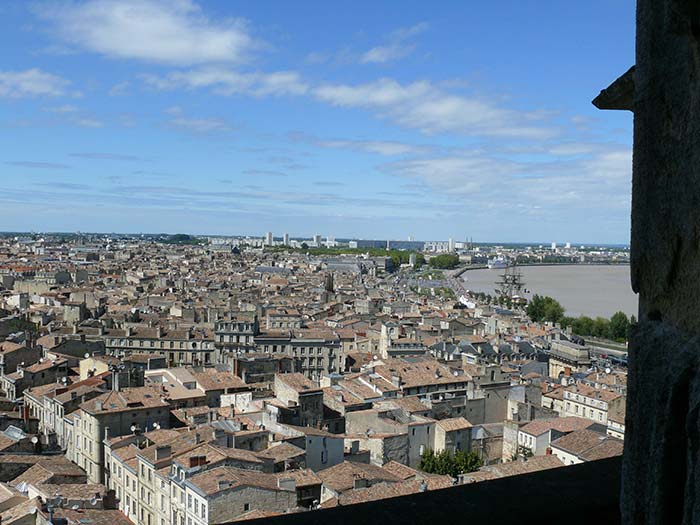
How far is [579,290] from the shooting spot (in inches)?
3979

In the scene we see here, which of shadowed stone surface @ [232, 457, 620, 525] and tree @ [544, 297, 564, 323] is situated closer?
shadowed stone surface @ [232, 457, 620, 525]

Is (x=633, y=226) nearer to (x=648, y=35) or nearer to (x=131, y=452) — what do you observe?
Result: (x=648, y=35)

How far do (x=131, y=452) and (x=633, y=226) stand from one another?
60.1 feet

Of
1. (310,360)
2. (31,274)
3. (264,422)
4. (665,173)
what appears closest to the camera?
(665,173)

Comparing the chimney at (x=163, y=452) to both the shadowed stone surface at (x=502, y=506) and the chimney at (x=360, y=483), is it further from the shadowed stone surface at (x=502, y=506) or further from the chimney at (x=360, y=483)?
the shadowed stone surface at (x=502, y=506)

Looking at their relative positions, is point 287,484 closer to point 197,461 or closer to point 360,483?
point 360,483

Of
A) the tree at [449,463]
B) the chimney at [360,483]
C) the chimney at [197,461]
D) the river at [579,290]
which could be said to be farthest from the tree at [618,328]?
the chimney at [197,461]

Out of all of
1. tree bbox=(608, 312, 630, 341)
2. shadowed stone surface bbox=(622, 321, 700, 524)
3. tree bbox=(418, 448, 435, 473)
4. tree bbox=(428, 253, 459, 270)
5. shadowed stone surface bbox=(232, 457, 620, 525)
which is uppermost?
shadowed stone surface bbox=(622, 321, 700, 524)

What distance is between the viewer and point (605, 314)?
68.2m

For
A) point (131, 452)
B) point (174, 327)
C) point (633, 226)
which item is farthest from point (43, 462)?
point (174, 327)

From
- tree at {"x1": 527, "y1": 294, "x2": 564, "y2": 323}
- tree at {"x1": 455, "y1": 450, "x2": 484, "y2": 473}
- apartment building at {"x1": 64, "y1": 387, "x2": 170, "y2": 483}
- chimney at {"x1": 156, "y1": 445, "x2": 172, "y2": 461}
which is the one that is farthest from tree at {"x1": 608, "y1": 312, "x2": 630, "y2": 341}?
chimney at {"x1": 156, "y1": 445, "x2": 172, "y2": 461}

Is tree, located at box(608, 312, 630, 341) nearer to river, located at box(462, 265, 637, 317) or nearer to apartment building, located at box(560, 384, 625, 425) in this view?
river, located at box(462, 265, 637, 317)

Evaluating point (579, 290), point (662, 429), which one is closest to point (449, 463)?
point (662, 429)

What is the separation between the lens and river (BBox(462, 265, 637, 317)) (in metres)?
74.1
